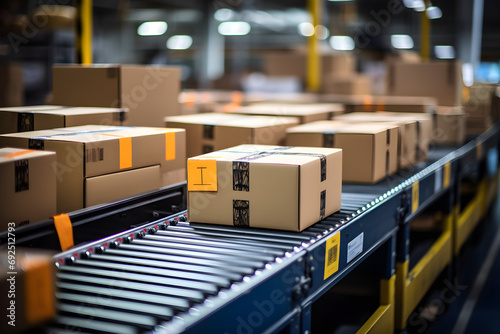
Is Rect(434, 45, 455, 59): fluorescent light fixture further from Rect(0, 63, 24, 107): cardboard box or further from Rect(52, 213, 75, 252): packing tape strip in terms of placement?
Rect(52, 213, 75, 252): packing tape strip

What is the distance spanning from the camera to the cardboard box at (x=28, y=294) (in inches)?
31.3

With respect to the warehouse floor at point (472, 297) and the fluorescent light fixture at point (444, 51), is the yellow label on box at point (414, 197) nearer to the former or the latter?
the warehouse floor at point (472, 297)

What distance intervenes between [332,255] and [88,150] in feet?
3.13

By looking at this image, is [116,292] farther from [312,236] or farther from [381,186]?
[381,186]

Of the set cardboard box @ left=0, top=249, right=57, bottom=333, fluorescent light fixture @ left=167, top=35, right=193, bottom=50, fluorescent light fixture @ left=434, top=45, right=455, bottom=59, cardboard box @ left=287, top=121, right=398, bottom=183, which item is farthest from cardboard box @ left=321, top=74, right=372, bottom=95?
fluorescent light fixture @ left=434, top=45, right=455, bottom=59

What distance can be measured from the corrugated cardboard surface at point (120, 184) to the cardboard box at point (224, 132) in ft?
1.48

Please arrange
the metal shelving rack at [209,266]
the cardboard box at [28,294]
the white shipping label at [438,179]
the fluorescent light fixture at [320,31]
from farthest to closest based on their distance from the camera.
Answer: the fluorescent light fixture at [320,31] → the white shipping label at [438,179] → the metal shelving rack at [209,266] → the cardboard box at [28,294]

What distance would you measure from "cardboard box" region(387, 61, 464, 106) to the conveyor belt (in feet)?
12.6

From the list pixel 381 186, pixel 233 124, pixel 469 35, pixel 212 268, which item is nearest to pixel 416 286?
pixel 381 186

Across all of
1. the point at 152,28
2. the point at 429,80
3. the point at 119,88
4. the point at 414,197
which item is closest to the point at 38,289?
the point at 119,88

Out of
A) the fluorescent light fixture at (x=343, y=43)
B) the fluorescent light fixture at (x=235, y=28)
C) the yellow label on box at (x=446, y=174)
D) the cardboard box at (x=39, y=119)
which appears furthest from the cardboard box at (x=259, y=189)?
the fluorescent light fixture at (x=343, y=43)

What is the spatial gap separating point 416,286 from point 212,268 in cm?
204

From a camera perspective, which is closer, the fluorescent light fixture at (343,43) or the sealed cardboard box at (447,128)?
the sealed cardboard box at (447,128)

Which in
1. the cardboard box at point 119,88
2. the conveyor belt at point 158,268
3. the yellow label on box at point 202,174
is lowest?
the conveyor belt at point 158,268
